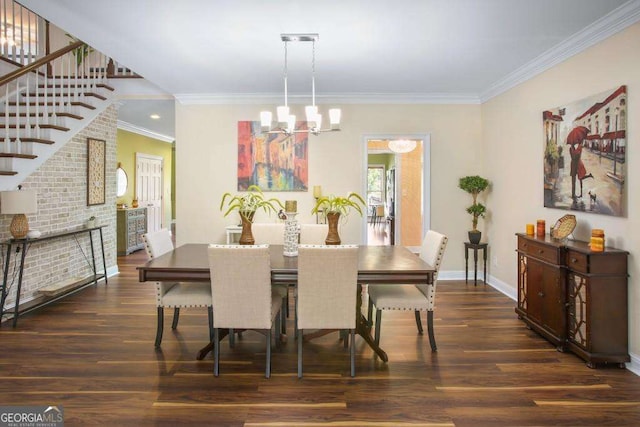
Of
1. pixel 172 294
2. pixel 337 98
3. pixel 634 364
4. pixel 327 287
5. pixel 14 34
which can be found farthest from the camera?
pixel 337 98

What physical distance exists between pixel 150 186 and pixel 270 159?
5259 mm

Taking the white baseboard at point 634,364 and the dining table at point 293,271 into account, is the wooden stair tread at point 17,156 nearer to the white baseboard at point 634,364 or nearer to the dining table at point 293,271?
the dining table at point 293,271

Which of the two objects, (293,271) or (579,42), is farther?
(579,42)

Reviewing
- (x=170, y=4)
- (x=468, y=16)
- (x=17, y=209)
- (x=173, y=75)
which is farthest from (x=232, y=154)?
(x=468, y=16)

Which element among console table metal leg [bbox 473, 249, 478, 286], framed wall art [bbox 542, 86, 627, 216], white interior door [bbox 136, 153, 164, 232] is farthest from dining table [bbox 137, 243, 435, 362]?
white interior door [bbox 136, 153, 164, 232]

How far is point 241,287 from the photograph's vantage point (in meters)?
2.94

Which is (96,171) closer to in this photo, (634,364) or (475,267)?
(475,267)

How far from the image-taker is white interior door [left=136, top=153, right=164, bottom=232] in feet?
31.6

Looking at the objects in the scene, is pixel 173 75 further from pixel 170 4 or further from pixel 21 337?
pixel 21 337

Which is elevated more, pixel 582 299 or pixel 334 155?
pixel 334 155

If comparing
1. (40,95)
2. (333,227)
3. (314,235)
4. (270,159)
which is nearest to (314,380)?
(333,227)

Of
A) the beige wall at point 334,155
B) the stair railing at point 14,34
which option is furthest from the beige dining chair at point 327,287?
the stair railing at point 14,34

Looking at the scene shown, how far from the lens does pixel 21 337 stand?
149 inches

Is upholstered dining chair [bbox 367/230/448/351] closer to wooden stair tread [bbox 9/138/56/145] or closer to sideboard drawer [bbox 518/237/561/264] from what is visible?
sideboard drawer [bbox 518/237/561/264]
